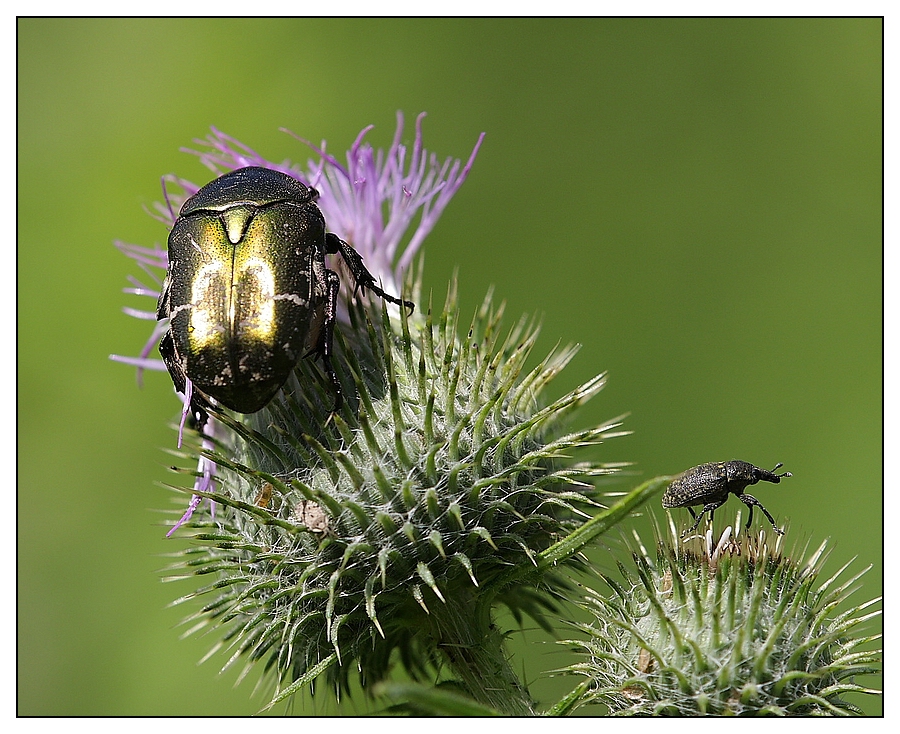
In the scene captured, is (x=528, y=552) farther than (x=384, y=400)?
No

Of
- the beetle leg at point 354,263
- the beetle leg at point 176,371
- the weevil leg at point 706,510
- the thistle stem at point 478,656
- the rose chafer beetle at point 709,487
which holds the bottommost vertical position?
the thistle stem at point 478,656

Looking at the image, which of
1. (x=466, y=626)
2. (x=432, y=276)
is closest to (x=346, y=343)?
(x=466, y=626)

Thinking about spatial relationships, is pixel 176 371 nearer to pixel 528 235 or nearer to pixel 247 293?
pixel 247 293

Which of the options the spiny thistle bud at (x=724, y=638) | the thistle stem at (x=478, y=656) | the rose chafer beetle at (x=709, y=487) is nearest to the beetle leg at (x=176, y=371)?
the thistle stem at (x=478, y=656)

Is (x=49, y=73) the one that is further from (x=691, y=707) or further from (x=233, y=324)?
(x=691, y=707)

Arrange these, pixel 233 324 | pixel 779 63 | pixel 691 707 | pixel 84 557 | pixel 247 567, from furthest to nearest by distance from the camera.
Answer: pixel 779 63, pixel 84 557, pixel 247 567, pixel 233 324, pixel 691 707

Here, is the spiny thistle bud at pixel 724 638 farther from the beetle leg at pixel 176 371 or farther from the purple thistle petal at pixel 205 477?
the beetle leg at pixel 176 371
